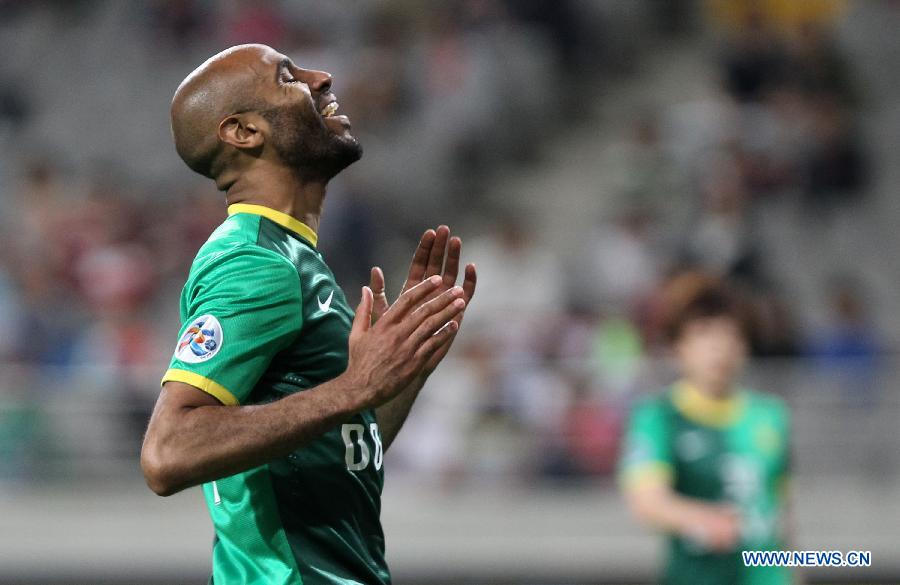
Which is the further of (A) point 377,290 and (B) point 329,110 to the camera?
(B) point 329,110

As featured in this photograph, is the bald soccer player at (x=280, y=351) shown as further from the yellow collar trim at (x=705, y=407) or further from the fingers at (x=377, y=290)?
the yellow collar trim at (x=705, y=407)

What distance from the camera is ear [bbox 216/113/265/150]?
10.6ft

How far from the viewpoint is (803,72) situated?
11055 millimetres

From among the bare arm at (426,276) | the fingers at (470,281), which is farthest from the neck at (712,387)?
the fingers at (470,281)

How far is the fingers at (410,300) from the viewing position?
284 centimetres

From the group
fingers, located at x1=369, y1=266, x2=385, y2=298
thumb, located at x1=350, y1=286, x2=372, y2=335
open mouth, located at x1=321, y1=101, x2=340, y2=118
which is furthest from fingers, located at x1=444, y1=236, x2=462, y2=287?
thumb, located at x1=350, y1=286, x2=372, y2=335

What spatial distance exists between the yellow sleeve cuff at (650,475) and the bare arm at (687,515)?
0.04 ft

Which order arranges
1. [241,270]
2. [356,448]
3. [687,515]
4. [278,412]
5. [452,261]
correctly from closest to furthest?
[278,412], [241,270], [356,448], [452,261], [687,515]

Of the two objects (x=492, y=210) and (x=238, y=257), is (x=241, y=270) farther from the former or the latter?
(x=492, y=210)

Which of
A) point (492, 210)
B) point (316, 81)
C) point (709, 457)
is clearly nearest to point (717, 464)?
point (709, 457)

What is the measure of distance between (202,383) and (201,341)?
8 centimetres

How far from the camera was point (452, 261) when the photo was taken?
3389 mm

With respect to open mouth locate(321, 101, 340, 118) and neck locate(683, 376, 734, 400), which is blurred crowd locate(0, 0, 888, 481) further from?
open mouth locate(321, 101, 340, 118)

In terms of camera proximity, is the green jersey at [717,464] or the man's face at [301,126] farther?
the green jersey at [717,464]
